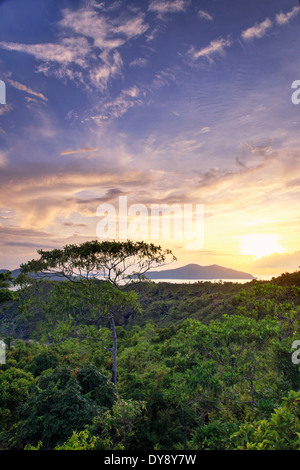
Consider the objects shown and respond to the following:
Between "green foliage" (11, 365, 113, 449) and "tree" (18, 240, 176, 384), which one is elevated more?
"tree" (18, 240, 176, 384)

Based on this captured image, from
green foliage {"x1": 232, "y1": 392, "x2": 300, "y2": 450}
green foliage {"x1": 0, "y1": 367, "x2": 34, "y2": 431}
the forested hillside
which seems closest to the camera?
green foliage {"x1": 232, "y1": 392, "x2": 300, "y2": 450}

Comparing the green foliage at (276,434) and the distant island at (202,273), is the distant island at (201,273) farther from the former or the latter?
the green foliage at (276,434)

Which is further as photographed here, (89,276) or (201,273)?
(201,273)

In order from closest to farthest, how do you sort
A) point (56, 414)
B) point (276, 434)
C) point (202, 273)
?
point (276, 434)
point (56, 414)
point (202, 273)

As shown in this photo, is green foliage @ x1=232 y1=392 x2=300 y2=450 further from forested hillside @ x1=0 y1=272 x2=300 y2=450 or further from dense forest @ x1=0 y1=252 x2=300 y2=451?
forested hillside @ x1=0 y1=272 x2=300 y2=450

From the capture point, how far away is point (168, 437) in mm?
8906

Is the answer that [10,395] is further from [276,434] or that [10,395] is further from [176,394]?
[276,434]

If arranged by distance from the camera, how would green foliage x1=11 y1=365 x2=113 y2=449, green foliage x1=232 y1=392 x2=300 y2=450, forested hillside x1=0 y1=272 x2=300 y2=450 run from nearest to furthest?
Result: 1. green foliage x1=232 y1=392 x2=300 y2=450
2. forested hillside x1=0 y1=272 x2=300 y2=450
3. green foliage x1=11 y1=365 x2=113 y2=449

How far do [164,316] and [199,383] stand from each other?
1460 inches

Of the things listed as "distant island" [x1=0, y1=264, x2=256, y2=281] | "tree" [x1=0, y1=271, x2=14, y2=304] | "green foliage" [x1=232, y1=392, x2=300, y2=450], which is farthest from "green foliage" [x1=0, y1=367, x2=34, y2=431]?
"distant island" [x1=0, y1=264, x2=256, y2=281]

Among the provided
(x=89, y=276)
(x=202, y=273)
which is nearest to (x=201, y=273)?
(x=202, y=273)

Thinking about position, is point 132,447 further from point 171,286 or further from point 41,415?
point 171,286

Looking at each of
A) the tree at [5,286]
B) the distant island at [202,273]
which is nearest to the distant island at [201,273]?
the distant island at [202,273]

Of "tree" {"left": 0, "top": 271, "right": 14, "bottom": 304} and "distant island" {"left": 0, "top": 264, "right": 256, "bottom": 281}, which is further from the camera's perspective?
"distant island" {"left": 0, "top": 264, "right": 256, "bottom": 281}
